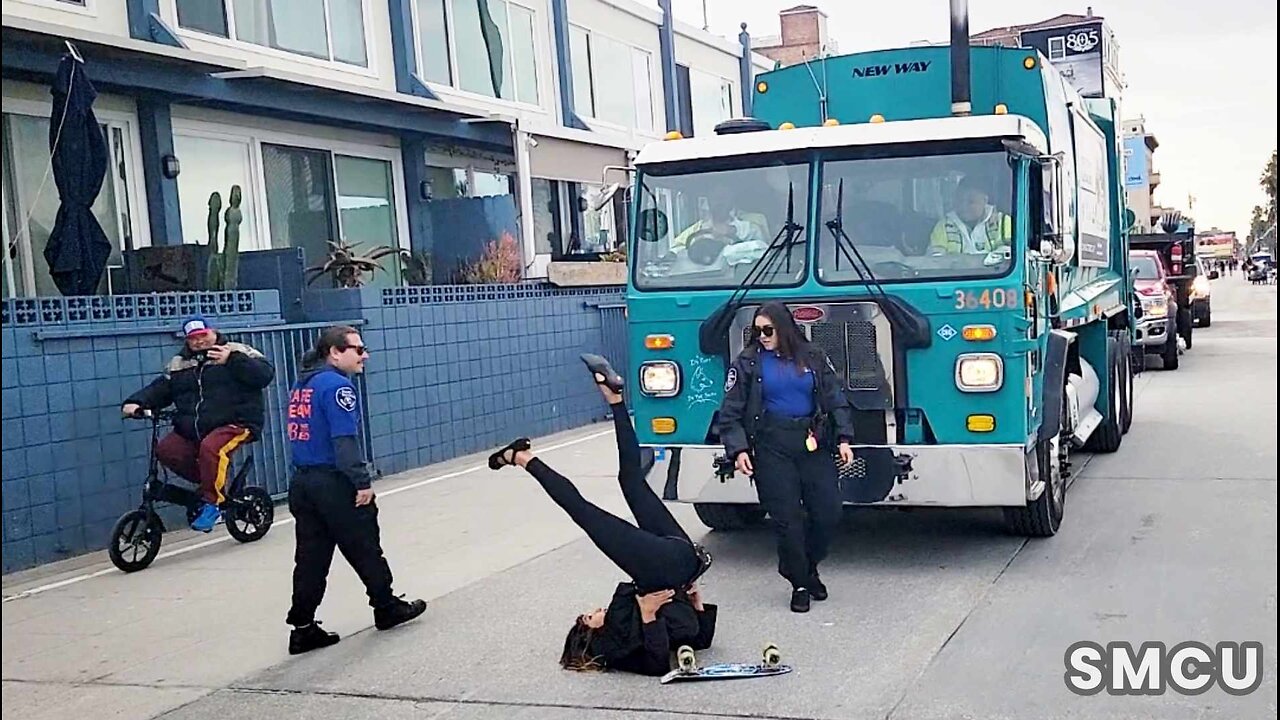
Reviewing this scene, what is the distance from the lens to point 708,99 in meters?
26.7

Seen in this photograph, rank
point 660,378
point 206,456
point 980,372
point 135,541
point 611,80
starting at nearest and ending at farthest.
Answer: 1. point 980,372
2. point 660,378
3. point 135,541
4. point 206,456
5. point 611,80

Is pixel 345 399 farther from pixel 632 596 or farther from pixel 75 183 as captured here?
pixel 75 183

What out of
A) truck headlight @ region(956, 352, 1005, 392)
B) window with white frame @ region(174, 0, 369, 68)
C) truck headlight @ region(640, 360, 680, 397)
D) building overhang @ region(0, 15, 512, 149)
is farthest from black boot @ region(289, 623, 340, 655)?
window with white frame @ region(174, 0, 369, 68)

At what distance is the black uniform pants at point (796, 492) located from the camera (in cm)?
700

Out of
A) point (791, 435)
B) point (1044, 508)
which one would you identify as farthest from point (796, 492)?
point (1044, 508)

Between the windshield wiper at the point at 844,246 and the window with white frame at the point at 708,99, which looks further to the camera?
the window with white frame at the point at 708,99

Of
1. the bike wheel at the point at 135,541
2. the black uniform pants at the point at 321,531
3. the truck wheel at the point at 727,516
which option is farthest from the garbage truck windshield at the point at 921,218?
the bike wheel at the point at 135,541

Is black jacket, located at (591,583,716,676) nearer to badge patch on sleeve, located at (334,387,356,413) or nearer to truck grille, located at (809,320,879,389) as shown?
badge patch on sleeve, located at (334,387,356,413)

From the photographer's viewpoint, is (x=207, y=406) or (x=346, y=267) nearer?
(x=207, y=406)

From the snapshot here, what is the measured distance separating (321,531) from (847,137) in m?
3.74

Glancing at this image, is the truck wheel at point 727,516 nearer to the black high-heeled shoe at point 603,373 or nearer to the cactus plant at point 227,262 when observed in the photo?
the black high-heeled shoe at point 603,373

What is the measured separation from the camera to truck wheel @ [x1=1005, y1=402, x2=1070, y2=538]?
814 centimetres

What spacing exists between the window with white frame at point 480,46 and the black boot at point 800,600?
476 inches

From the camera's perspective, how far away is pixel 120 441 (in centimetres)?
969
